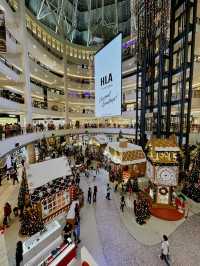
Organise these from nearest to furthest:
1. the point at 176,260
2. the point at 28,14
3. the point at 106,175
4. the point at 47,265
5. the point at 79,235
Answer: the point at 47,265 < the point at 176,260 < the point at 79,235 < the point at 106,175 < the point at 28,14

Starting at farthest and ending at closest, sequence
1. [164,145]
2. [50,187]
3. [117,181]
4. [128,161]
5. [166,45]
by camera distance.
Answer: [117,181]
[128,161]
[166,45]
[164,145]
[50,187]

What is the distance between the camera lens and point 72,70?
112 feet

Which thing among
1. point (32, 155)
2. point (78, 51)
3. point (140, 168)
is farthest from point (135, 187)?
point (78, 51)

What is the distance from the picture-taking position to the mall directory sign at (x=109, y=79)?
21.6ft

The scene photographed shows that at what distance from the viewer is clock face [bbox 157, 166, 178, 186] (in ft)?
32.5

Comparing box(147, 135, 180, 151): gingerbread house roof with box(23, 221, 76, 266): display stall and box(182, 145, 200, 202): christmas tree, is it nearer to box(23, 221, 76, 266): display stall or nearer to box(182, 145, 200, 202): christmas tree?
box(182, 145, 200, 202): christmas tree

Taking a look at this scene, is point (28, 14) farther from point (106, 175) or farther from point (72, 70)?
point (106, 175)

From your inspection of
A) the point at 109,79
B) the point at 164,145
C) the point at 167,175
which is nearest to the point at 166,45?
the point at 164,145

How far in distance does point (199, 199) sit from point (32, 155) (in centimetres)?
1484

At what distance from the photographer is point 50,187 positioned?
9.41m

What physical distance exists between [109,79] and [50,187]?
594cm

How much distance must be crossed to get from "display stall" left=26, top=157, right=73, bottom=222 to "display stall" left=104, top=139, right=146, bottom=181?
15.5ft

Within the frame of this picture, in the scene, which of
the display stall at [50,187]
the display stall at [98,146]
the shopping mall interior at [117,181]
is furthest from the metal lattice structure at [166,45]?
the display stall at [98,146]

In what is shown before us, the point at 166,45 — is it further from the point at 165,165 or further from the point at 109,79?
the point at 165,165
